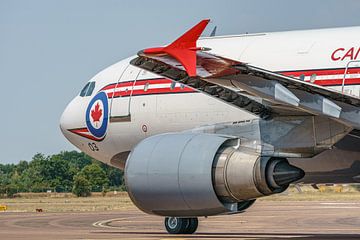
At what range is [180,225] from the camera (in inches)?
997

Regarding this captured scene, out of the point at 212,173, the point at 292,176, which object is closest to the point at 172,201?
the point at 212,173

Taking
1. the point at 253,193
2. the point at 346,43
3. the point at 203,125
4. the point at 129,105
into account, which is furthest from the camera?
the point at 129,105

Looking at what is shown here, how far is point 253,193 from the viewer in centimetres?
1925

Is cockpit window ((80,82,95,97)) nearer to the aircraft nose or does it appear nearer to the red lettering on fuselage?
the aircraft nose

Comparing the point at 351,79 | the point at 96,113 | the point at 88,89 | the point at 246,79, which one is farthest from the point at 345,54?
the point at 88,89

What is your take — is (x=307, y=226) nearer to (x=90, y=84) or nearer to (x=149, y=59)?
(x=90, y=84)

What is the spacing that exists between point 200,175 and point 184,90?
14.7 feet

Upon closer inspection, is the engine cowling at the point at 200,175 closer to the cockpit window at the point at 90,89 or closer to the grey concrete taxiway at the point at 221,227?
the grey concrete taxiway at the point at 221,227

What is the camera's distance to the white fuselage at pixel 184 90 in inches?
825

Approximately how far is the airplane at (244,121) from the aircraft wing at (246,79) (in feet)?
0.06

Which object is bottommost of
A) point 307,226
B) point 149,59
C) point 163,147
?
point 307,226

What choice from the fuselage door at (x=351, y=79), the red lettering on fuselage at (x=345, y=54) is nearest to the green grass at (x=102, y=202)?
the red lettering on fuselage at (x=345, y=54)

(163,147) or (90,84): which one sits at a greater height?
(90,84)

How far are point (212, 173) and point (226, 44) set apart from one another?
497cm
